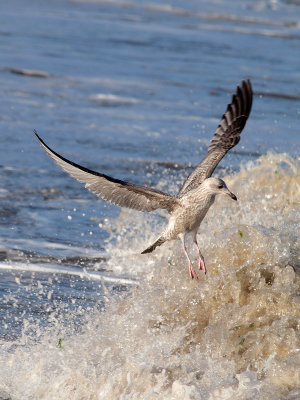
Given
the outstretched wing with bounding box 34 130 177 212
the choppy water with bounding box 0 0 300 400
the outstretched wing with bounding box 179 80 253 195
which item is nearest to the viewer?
the choppy water with bounding box 0 0 300 400

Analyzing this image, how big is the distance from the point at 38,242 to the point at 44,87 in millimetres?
8159

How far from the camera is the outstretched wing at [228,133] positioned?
6.97 m

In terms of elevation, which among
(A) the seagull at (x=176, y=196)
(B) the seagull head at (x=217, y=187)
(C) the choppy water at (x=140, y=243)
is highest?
(B) the seagull head at (x=217, y=187)

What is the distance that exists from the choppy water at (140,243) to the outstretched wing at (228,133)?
1.71ft

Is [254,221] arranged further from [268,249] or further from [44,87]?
[44,87]

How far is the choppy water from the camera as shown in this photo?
565 cm

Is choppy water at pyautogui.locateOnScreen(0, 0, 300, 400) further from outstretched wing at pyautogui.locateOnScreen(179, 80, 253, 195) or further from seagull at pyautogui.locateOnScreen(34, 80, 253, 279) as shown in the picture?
outstretched wing at pyautogui.locateOnScreen(179, 80, 253, 195)

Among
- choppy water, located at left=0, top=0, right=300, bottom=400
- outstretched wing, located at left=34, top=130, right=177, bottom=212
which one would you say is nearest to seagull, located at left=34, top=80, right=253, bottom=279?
outstretched wing, located at left=34, top=130, right=177, bottom=212

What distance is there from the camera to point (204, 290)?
6.23 m

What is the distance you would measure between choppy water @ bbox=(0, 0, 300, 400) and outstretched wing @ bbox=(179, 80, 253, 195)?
52cm

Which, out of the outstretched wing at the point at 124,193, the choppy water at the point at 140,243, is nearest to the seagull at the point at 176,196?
the outstretched wing at the point at 124,193

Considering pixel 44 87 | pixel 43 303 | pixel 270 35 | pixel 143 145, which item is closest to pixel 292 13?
pixel 270 35

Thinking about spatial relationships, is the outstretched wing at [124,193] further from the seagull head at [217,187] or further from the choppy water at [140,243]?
the choppy water at [140,243]

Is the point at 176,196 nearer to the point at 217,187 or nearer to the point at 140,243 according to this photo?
the point at 217,187
